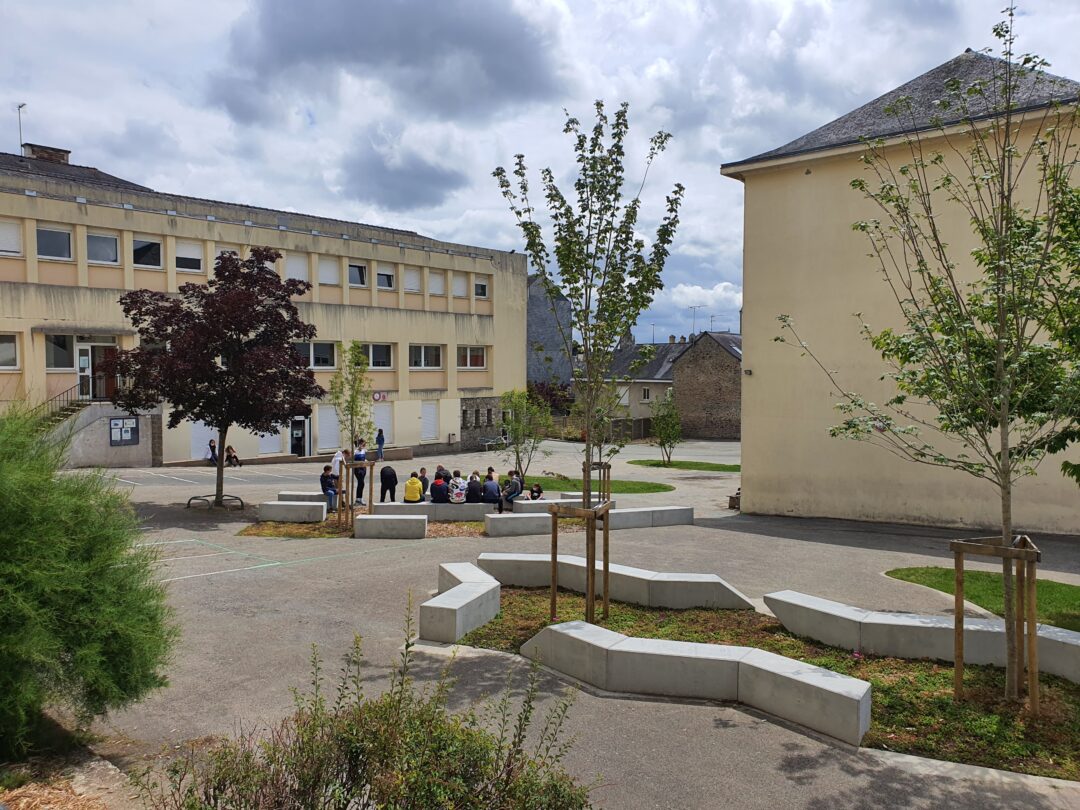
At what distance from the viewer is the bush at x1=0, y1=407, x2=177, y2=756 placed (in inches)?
203

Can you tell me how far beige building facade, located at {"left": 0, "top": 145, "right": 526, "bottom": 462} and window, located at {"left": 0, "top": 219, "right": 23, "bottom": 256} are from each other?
0.03 m

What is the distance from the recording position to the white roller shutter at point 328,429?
36.8m

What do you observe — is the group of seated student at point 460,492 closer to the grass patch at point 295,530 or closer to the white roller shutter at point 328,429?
the grass patch at point 295,530

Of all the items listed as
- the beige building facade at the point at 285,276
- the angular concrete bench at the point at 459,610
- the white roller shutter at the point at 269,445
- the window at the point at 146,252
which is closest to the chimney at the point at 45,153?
the beige building facade at the point at 285,276

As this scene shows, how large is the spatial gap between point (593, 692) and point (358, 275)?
34.5 m

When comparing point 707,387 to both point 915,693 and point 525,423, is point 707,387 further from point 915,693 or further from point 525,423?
point 915,693

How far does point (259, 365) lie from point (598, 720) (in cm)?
1424

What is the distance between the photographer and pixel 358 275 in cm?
3922

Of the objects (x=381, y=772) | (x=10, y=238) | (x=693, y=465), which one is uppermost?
(x=10, y=238)

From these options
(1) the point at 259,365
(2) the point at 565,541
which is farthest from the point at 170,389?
(2) the point at 565,541

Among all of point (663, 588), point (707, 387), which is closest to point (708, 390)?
point (707, 387)

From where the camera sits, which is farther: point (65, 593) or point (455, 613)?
point (455, 613)

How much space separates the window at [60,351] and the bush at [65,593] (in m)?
26.6

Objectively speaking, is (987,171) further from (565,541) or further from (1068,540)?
(1068,540)
